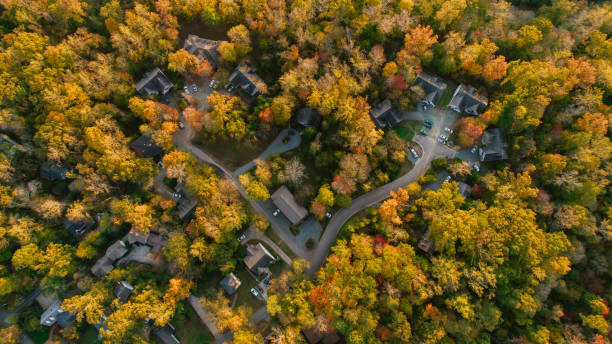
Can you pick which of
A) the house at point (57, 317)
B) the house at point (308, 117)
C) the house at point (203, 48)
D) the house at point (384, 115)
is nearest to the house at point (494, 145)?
the house at point (384, 115)

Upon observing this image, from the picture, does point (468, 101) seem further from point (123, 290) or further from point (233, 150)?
point (123, 290)

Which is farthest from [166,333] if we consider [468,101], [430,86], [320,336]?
[468,101]

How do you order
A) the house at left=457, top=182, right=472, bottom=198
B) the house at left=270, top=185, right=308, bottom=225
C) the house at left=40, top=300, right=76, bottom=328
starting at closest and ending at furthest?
the house at left=40, top=300, right=76, bottom=328 < the house at left=270, top=185, right=308, bottom=225 < the house at left=457, top=182, right=472, bottom=198

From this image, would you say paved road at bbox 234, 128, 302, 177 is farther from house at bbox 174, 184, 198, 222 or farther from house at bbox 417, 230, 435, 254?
house at bbox 417, 230, 435, 254

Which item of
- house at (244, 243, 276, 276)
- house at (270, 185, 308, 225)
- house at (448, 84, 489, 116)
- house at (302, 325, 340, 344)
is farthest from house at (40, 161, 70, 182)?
house at (448, 84, 489, 116)

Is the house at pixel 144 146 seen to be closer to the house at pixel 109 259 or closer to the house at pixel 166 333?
the house at pixel 109 259

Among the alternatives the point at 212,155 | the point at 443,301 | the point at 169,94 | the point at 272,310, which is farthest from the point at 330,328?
the point at 169,94
